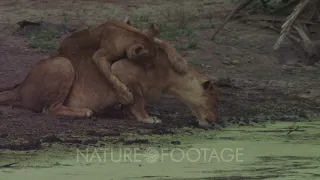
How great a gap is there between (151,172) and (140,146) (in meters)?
1.31

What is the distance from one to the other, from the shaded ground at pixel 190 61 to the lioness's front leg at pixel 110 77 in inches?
9.7

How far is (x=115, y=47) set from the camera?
33.7 feet

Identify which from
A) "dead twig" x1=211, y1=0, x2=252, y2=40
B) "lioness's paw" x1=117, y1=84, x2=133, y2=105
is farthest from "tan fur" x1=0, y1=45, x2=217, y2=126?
"dead twig" x1=211, y1=0, x2=252, y2=40

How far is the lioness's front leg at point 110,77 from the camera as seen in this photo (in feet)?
32.9

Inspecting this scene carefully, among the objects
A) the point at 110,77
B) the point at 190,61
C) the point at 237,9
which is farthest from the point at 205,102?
the point at 237,9

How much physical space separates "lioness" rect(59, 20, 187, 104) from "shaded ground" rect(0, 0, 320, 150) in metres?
0.43

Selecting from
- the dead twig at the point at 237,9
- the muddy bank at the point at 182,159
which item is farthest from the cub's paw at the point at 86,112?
the dead twig at the point at 237,9

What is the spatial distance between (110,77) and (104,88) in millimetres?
184

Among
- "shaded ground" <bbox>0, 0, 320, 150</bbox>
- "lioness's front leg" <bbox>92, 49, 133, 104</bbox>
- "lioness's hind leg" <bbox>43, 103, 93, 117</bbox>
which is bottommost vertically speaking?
"shaded ground" <bbox>0, 0, 320, 150</bbox>

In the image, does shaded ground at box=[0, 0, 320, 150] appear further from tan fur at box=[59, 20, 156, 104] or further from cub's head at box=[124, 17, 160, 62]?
cub's head at box=[124, 17, 160, 62]

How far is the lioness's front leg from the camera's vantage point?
32.9ft

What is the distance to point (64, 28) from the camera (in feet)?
46.6

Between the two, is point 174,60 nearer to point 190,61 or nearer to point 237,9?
point 190,61

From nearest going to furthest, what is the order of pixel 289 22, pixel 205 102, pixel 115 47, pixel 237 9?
pixel 205 102
pixel 115 47
pixel 289 22
pixel 237 9
